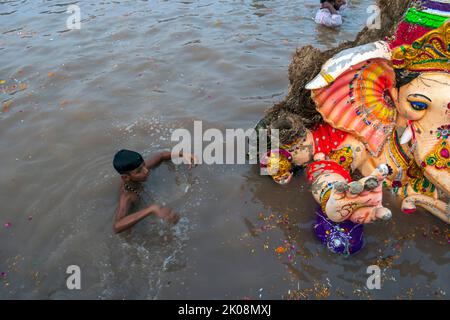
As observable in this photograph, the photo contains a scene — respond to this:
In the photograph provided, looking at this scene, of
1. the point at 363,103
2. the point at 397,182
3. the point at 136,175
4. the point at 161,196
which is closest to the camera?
the point at 363,103

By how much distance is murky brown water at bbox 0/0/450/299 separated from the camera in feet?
10.3

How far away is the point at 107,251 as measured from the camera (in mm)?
3406

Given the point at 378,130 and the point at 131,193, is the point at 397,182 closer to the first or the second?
the point at 378,130

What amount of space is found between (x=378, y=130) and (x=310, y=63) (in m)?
0.82

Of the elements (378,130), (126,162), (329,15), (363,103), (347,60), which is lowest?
(126,162)

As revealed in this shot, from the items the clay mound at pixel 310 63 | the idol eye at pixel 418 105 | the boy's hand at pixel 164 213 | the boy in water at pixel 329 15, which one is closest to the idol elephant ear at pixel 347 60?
the clay mound at pixel 310 63

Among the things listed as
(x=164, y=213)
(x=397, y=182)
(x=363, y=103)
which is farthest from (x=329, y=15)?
(x=164, y=213)

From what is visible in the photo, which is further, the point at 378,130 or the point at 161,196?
the point at 161,196

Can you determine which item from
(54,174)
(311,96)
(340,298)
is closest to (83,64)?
(54,174)

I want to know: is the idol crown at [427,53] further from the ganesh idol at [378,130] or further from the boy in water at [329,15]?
the boy in water at [329,15]

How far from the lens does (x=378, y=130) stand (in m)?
3.16

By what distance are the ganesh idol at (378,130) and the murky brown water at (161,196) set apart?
373 millimetres

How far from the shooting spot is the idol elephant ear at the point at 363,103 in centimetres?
301

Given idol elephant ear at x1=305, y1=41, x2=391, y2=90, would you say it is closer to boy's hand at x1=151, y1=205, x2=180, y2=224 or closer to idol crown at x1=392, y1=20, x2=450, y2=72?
idol crown at x1=392, y1=20, x2=450, y2=72
